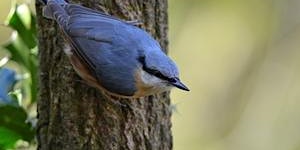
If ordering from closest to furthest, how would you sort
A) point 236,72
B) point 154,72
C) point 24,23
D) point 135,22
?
point 154,72 → point 135,22 → point 24,23 → point 236,72

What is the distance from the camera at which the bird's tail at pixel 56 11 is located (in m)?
2.16

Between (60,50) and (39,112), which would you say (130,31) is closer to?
(60,50)

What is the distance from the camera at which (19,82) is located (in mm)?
2498

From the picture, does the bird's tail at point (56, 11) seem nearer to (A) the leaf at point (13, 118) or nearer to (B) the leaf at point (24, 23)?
(B) the leaf at point (24, 23)

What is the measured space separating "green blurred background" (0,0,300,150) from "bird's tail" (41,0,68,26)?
262 cm

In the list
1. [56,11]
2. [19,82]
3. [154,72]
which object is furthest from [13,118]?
[154,72]

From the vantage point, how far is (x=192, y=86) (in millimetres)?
4934

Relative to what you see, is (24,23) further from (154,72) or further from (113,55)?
(154,72)

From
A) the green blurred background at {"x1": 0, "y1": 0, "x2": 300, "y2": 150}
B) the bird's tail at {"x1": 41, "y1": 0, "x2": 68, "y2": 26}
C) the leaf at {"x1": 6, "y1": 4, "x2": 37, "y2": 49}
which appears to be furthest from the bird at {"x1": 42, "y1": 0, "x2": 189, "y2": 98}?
the green blurred background at {"x1": 0, "y1": 0, "x2": 300, "y2": 150}

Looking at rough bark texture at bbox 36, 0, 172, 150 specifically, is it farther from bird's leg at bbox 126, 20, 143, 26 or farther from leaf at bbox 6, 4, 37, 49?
leaf at bbox 6, 4, 37, 49

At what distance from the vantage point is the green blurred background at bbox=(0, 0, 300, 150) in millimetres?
4770

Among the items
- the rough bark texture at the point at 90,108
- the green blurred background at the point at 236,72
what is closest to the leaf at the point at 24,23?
the rough bark texture at the point at 90,108

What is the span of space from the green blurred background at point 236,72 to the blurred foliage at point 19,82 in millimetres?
2399

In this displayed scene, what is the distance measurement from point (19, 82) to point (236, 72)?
8.65 feet
